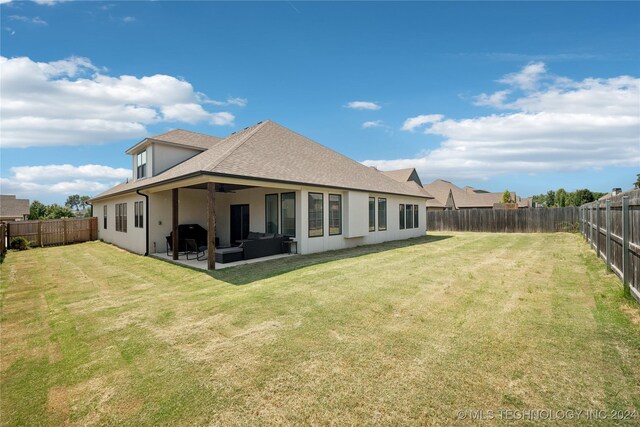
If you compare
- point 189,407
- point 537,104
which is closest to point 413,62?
point 537,104

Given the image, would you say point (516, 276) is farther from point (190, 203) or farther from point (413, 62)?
point (190, 203)

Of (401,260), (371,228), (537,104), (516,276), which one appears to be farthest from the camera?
(371,228)

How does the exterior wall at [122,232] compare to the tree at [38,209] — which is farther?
the tree at [38,209]

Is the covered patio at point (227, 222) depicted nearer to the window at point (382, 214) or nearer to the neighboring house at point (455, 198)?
the window at point (382, 214)

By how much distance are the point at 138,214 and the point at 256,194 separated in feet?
18.8

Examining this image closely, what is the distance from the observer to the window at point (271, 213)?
517 inches

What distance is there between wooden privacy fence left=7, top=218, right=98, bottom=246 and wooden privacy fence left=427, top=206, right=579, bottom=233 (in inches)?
1051

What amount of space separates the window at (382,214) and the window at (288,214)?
6.25m

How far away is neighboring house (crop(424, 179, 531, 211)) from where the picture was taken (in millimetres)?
37691

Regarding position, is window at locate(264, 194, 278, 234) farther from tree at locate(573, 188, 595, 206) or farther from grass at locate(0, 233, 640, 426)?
tree at locate(573, 188, 595, 206)

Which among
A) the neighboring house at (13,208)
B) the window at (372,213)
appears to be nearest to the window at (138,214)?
the window at (372,213)

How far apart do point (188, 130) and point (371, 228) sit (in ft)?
41.1

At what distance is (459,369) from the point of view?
338 centimetres

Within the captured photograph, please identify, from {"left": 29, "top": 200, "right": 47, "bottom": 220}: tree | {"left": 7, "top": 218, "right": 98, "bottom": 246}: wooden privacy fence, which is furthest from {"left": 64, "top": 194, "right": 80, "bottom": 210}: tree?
{"left": 7, "top": 218, "right": 98, "bottom": 246}: wooden privacy fence
